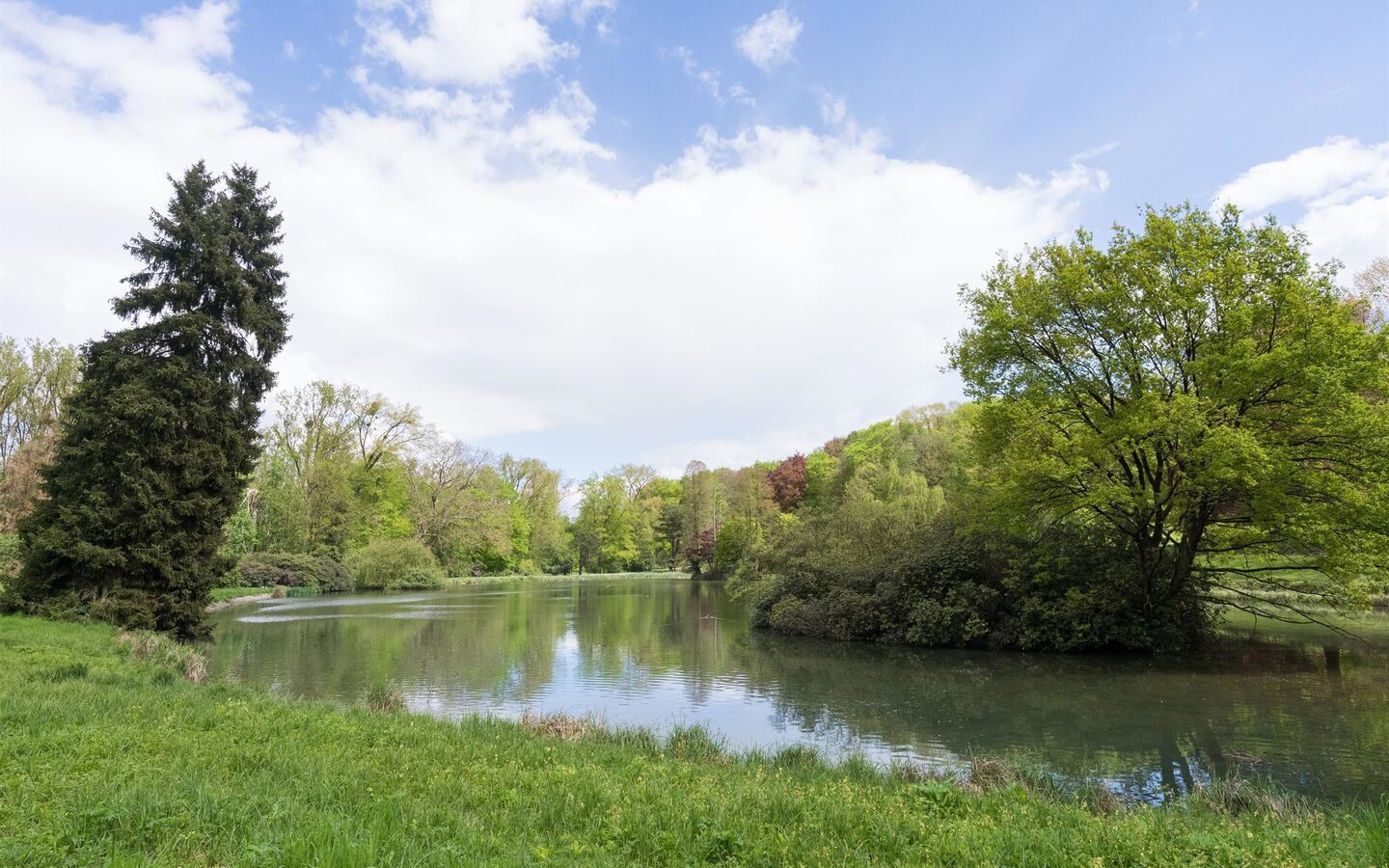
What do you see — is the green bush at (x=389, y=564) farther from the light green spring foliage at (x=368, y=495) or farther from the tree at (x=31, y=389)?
the tree at (x=31, y=389)

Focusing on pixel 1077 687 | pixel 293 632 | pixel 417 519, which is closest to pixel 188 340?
pixel 293 632

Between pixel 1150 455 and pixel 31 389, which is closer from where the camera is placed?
pixel 1150 455

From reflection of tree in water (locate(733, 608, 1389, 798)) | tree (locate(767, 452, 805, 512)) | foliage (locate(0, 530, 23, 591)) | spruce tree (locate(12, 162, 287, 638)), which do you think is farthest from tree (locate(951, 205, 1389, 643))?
tree (locate(767, 452, 805, 512))

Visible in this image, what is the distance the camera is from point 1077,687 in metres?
15.6

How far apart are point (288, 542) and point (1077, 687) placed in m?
52.8

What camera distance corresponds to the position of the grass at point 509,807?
459 centimetres

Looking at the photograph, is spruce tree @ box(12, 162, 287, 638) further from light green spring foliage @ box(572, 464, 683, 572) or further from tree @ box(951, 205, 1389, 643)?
light green spring foliage @ box(572, 464, 683, 572)

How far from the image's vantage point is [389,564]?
53406 mm

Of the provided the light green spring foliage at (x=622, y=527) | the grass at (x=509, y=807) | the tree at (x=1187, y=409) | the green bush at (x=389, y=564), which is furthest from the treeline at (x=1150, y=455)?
the light green spring foliage at (x=622, y=527)

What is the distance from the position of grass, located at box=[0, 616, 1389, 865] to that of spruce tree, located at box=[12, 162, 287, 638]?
40.9ft

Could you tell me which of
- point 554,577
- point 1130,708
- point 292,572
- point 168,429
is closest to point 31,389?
point 292,572

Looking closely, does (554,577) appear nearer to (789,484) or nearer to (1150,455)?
(789,484)

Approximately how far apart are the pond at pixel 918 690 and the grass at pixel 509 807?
3.07 metres

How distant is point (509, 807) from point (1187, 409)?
52.3ft
